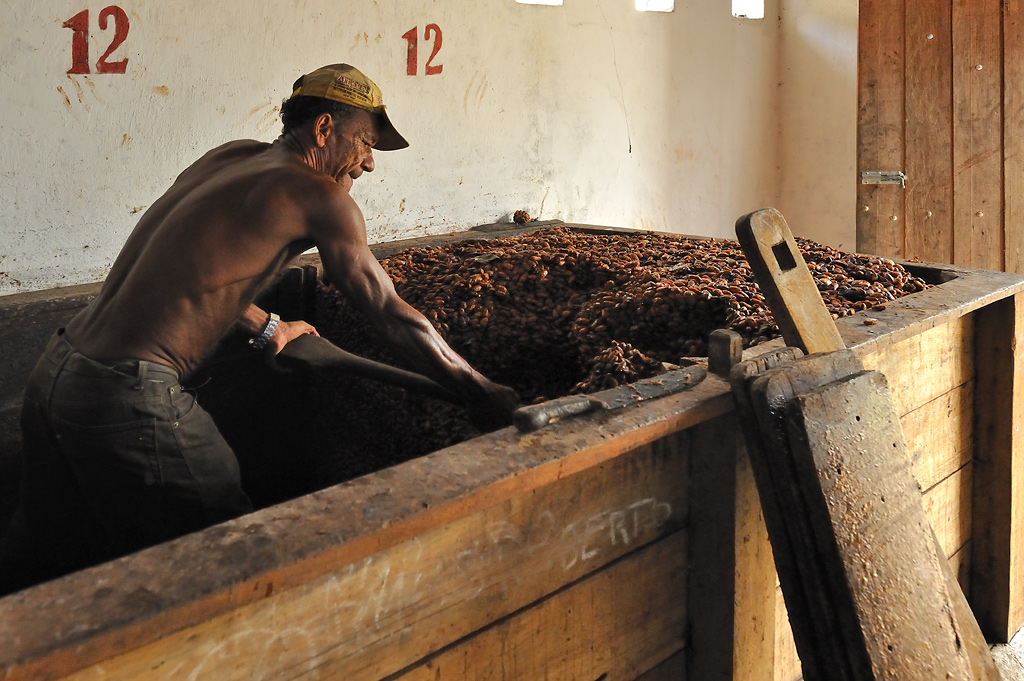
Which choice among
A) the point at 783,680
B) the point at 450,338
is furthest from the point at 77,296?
the point at 783,680

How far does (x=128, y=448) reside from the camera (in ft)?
6.66

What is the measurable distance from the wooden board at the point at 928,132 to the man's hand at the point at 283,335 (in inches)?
133

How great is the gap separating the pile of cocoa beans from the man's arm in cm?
24

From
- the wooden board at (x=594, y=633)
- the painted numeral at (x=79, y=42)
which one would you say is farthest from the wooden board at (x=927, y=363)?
the painted numeral at (x=79, y=42)

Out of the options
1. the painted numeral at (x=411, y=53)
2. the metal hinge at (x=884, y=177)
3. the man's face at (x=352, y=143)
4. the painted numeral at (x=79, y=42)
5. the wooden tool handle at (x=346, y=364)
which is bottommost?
the wooden tool handle at (x=346, y=364)

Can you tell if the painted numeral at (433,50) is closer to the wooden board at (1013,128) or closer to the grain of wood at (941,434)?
the grain of wood at (941,434)

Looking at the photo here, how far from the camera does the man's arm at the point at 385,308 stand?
206 cm

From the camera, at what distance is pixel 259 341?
2561mm

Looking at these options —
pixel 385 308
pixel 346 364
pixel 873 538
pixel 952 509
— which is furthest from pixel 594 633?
pixel 952 509

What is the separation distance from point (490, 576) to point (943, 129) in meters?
4.13

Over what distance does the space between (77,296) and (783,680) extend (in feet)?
7.54

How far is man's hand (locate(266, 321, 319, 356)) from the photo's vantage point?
256 cm

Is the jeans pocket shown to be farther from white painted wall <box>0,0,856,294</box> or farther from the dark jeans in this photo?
white painted wall <box>0,0,856,294</box>

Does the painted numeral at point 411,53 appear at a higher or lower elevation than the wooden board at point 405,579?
higher
